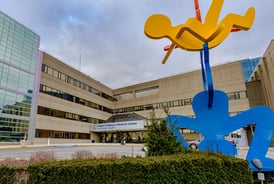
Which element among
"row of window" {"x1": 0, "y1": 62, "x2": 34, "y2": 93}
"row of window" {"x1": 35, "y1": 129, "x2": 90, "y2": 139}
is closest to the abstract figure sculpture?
"row of window" {"x1": 0, "y1": 62, "x2": 34, "y2": 93}

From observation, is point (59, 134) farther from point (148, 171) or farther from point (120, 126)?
point (148, 171)

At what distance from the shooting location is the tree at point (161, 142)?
20.9ft

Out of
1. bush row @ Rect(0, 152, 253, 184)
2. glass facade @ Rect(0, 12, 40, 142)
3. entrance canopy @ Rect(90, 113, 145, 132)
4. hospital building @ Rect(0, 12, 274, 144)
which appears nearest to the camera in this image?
bush row @ Rect(0, 152, 253, 184)

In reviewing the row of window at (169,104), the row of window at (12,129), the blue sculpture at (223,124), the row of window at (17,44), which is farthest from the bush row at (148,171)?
the row of window at (17,44)

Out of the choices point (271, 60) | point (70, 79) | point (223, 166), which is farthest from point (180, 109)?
point (223, 166)

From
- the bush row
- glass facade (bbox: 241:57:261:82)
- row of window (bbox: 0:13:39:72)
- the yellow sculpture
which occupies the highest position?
glass facade (bbox: 241:57:261:82)

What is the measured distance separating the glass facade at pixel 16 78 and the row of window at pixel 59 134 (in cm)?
194

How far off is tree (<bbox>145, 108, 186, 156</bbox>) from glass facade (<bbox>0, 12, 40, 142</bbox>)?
79.3 feet

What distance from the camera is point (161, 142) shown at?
21.2 ft

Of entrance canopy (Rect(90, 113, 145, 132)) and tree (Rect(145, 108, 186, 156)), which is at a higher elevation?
entrance canopy (Rect(90, 113, 145, 132))

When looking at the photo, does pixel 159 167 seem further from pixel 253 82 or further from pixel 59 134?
pixel 253 82

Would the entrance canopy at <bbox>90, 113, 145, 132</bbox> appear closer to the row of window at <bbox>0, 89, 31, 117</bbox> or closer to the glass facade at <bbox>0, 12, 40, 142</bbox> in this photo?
the glass facade at <bbox>0, 12, 40, 142</bbox>

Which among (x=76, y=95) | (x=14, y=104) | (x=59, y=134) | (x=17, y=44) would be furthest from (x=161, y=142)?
(x=76, y=95)

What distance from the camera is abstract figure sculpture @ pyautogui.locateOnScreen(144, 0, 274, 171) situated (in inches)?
331
